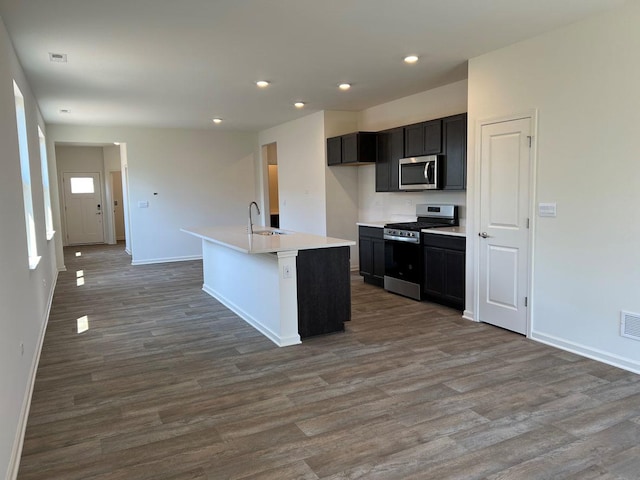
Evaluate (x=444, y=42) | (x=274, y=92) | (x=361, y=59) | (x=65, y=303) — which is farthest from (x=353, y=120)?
(x=65, y=303)

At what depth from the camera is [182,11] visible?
3.19 m

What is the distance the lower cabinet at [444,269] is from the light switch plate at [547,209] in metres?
0.99

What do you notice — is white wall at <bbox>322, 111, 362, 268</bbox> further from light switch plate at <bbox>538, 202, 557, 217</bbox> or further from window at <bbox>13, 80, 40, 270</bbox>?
window at <bbox>13, 80, 40, 270</bbox>

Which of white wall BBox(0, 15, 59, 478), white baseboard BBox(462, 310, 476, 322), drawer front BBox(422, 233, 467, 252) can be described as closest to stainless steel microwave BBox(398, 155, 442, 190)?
drawer front BBox(422, 233, 467, 252)

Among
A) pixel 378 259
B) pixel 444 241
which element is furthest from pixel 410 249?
pixel 378 259

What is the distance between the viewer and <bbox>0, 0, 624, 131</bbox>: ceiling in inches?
126

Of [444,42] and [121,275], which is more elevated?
[444,42]

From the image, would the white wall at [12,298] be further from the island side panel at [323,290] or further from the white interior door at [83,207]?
the white interior door at [83,207]

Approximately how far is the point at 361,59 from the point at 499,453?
3.62 metres

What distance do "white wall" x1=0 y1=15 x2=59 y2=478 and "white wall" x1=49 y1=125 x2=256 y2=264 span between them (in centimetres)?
470

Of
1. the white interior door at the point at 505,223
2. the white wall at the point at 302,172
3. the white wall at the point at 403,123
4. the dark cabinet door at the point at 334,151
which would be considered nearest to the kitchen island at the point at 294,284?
the white interior door at the point at 505,223

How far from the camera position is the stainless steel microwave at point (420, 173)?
5.45 metres

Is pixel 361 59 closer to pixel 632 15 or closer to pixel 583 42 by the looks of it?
pixel 583 42

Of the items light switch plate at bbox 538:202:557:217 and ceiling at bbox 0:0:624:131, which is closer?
ceiling at bbox 0:0:624:131
